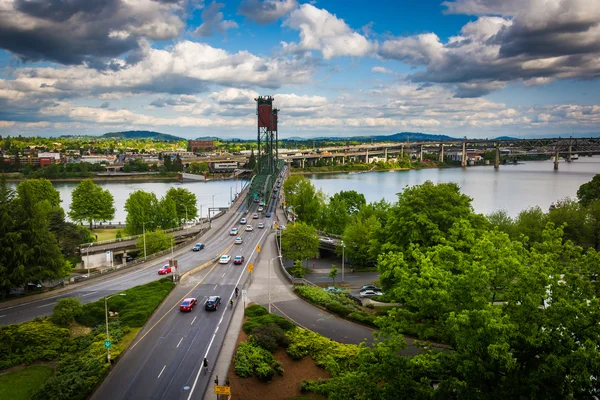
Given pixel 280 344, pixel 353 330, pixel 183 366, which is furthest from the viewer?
pixel 353 330

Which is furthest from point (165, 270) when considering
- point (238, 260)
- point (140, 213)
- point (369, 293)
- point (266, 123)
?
point (266, 123)

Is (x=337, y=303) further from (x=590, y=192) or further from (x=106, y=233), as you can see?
(x=590, y=192)

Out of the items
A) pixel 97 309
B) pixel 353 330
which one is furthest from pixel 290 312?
pixel 97 309

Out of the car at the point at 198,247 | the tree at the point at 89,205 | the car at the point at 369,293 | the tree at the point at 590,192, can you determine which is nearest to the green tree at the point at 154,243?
the car at the point at 198,247

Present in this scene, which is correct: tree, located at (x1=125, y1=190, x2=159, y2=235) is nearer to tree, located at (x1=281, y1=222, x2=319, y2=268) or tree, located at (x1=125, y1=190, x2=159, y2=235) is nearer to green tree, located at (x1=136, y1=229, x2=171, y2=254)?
green tree, located at (x1=136, y1=229, x2=171, y2=254)

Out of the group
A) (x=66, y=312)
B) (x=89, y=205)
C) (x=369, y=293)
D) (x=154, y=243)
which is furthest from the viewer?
(x=89, y=205)

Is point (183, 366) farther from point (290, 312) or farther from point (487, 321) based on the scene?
point (487, 321)
